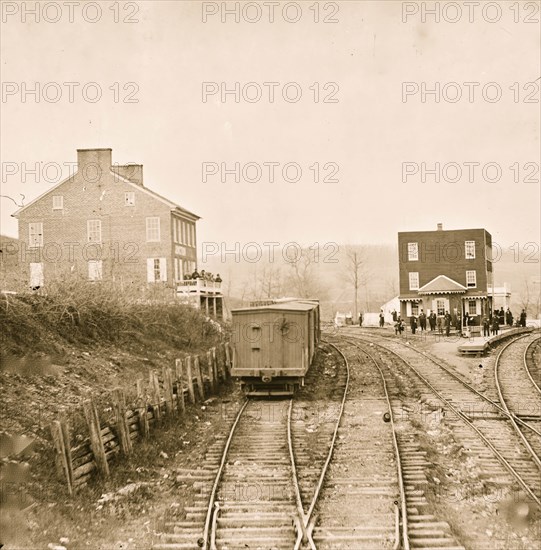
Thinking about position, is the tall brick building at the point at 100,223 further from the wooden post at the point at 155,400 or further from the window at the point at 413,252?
the wooden post at the point at 155,400

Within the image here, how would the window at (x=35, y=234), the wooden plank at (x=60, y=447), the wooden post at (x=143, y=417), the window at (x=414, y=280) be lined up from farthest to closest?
the window at (x=414, y=280)
the window at (x=35, y=234)
the wooden post at (x=143, y=417)
the wooden plank at (x=60, y=447)

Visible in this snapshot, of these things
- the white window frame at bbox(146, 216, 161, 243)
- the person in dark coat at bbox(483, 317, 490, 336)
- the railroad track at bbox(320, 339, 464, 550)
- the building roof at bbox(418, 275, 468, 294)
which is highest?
the white window frame at bbox(146, 216, 161, 243)

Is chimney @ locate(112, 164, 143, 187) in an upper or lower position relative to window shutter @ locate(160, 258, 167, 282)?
Answer: upper

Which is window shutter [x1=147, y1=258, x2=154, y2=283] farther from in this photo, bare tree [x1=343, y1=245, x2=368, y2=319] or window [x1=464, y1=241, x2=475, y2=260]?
bare tree [x1=343, y1=245, x2=368, y2=319]

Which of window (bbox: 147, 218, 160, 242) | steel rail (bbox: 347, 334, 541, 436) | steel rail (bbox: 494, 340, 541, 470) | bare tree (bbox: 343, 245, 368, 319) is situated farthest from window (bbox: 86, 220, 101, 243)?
bare tree (bbox: 343, 245, 368, 319)

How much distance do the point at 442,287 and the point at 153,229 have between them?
2392 cm

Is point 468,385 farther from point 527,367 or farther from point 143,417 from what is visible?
point 143,417

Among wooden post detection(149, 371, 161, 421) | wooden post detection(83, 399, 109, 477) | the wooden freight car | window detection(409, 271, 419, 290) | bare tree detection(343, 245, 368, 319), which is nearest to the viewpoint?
wooden post detection(83, 399, 109, 477)

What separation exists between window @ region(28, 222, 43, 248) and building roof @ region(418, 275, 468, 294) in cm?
2882

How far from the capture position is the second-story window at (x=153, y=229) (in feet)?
137

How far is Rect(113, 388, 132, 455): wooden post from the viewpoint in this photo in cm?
1125

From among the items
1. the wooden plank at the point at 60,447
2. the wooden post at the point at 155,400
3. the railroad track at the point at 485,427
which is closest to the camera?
the wooden plank at the point at 60,447

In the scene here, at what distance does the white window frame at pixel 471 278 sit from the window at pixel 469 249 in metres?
1.16

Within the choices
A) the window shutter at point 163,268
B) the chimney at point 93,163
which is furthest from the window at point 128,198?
the window shutter at point 163,268
